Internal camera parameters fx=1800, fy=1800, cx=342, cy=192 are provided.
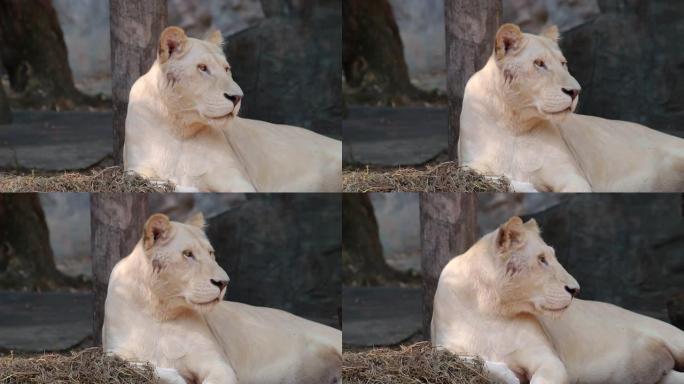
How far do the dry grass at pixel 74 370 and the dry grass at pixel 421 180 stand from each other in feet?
5.52

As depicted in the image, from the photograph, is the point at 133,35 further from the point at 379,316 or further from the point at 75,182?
the point at 379,316

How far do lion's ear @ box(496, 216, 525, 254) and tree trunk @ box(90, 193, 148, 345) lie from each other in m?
2.00

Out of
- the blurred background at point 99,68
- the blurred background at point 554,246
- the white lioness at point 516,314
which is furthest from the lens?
the blurred background at point 99,68

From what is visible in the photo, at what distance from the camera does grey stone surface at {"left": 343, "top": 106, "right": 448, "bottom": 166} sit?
33.3ft

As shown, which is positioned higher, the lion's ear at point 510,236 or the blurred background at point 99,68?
the blurred background at point 99,68

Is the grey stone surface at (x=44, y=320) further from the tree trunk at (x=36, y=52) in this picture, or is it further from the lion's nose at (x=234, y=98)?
the lion's nose at (x=234, y=98)

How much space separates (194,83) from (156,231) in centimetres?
79

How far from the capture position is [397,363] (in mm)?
9695

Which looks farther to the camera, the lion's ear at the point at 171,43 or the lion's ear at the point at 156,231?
the lion's ear at the point at 171,43

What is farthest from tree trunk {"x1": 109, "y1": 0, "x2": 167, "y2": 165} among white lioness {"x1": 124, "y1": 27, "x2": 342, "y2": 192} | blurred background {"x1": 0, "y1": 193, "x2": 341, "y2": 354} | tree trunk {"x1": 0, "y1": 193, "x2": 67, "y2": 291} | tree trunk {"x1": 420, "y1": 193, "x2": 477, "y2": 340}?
tree trunk {"x1": 420, "y1": 193, "x2": 477, "y2": 340}

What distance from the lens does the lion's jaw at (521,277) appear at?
30.0 ft

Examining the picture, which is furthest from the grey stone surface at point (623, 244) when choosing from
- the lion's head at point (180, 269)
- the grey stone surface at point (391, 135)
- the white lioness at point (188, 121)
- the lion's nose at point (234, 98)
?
the lion's head at point (180, 269)

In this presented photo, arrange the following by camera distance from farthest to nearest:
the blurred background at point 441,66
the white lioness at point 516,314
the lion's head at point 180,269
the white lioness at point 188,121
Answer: the blurred background at point 441,66, the white lioness at point 188,121, the white lioness at point 516,314, the lion's head at point 180,269

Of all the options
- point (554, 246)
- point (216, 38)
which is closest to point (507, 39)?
point (216, 38)
